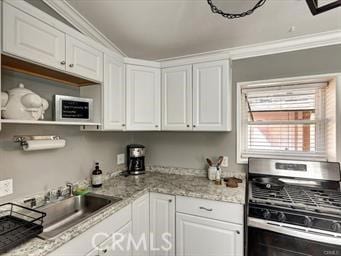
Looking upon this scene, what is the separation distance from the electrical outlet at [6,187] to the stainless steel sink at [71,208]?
24cm

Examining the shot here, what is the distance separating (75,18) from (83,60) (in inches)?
20.2

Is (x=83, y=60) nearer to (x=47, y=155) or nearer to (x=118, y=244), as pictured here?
(x=47, y=155)

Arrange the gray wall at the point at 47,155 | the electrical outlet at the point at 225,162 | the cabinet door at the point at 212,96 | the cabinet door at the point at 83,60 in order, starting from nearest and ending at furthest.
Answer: the gray wall at the point at 47,155, the cabinet door at the point at 83,60, the cabinet door at the point at 212,96, the electrical outlet at the point at 225,162

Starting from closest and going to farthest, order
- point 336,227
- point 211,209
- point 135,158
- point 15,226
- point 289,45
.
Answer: point 15,226, point 336,227, point 211,209, point 289,45, point 135,158

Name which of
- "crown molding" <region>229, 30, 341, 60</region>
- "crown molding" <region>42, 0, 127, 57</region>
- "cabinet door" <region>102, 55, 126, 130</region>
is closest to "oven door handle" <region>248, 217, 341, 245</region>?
"cabinet door" <region>102, 55, 126, 130</region>

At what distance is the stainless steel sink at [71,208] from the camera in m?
1.44

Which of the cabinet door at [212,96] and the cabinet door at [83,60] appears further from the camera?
the cabinet door at [212,96]

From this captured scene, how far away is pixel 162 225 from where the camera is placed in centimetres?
188

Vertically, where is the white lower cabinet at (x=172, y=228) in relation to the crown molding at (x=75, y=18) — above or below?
below

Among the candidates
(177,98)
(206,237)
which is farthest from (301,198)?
(177,98)

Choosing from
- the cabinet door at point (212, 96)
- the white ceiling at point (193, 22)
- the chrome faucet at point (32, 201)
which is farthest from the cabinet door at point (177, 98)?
the chrome faucet at point (32, 201)

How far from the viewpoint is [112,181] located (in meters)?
2.11

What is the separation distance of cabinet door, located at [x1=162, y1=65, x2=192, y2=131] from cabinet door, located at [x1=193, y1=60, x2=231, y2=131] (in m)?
0.07

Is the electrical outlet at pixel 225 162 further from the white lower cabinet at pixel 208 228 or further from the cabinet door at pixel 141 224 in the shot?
the cabinet door at pixel 141 224
